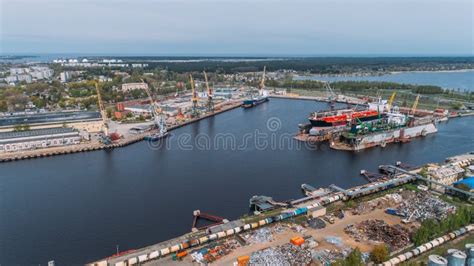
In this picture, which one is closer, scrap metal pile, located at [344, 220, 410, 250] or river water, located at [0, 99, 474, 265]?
scrap metal pile, located at [344, 220, 410, 250]

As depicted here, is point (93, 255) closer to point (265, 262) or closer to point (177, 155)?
point (265, 262)

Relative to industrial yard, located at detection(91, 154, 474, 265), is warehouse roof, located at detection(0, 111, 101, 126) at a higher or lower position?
higher

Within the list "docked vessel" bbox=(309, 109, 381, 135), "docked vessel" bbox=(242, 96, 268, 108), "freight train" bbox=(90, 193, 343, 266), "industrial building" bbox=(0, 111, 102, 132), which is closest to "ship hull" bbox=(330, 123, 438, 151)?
"docked vessel" bbox=(309, 109, 381, 135)

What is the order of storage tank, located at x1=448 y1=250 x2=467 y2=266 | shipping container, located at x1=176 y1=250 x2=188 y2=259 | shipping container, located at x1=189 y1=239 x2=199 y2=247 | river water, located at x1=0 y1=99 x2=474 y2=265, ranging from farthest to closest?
A: 1. river water, located at x1=0 y1=99 x2=474 y2=265
2. shipping container, located at x1=189 y1=239 x2=199 y2=247
3. shipping container, located at x1=176 y1=250 x2=188 y2=259
4. storage tank, located at x1=448 y1=250 x2=467 y2=266

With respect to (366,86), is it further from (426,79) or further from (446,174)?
(446,174)

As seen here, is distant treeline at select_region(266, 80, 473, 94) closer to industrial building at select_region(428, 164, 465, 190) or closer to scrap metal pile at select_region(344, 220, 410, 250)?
industrial building at select_region(428, 164, 465, 190)

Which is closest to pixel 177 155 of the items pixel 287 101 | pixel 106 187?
pixel 106 187

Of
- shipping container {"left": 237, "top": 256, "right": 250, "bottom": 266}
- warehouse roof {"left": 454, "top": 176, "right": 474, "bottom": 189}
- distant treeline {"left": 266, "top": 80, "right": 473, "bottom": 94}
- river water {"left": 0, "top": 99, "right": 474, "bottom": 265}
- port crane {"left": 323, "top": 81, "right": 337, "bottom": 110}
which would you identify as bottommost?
river water {"left": 0, "top": 99, "right": 474, "bottom": 265}

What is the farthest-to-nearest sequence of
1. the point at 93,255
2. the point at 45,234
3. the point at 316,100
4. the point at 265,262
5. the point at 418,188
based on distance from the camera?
the point at 316,100 → the point at 418,188 → the point at 45,234 → the point at 93,255 → the point at 265,262
